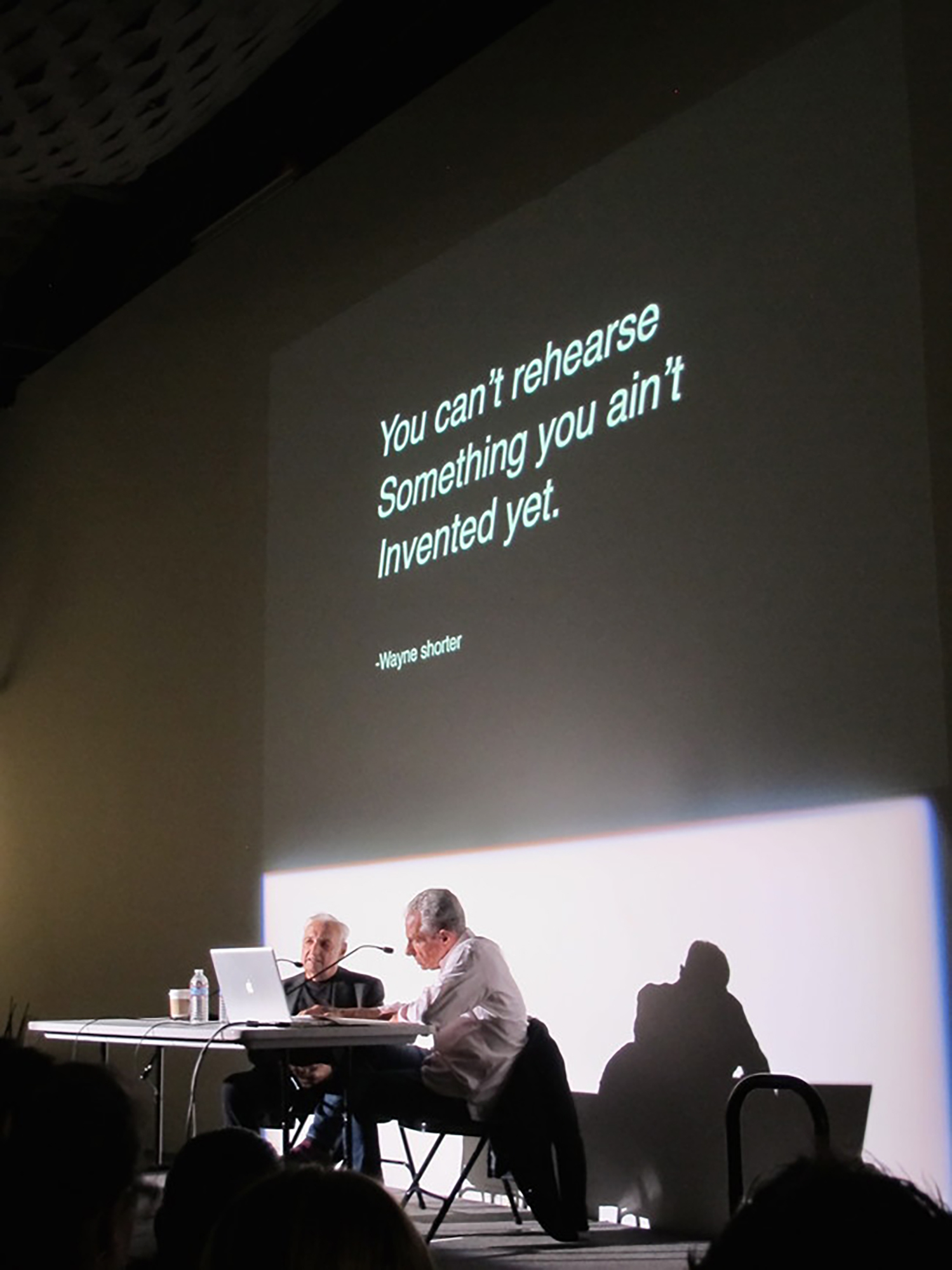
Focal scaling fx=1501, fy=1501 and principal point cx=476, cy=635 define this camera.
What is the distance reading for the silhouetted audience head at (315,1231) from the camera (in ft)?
3.12

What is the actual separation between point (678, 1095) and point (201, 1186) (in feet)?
10.0

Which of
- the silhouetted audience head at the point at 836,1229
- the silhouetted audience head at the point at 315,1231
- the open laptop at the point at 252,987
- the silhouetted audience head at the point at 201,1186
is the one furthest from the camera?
the open laptop at the point at 252,987

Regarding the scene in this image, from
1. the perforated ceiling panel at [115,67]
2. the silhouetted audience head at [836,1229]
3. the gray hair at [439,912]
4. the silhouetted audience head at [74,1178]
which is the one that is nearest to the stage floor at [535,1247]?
the gray hair at [439,912]

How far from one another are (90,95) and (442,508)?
2.81m

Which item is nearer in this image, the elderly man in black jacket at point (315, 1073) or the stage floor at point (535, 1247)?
the stage floor at point (535, 1247)

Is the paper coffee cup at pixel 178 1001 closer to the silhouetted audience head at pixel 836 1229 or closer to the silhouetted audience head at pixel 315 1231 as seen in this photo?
the silhouetted audience head at pixel 315 1231

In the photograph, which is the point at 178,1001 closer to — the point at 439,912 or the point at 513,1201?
the point at 439,912

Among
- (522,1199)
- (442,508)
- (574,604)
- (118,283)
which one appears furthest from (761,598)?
(118,283)

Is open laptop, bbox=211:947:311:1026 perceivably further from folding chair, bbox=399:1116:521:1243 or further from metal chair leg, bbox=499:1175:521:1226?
metal chair leg, bbox=499:1175:521:1226

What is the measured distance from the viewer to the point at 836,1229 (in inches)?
25.9

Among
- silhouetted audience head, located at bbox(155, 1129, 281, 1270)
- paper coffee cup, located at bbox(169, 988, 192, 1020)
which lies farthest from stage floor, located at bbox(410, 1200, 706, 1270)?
silhouetted audience head, located at bbox(155, 1129, 281, 1270)

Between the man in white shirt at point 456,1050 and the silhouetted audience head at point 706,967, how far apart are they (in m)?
0.50

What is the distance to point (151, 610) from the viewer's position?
25.2ft

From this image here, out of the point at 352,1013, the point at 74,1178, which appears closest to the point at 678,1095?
the point at 352,1013
